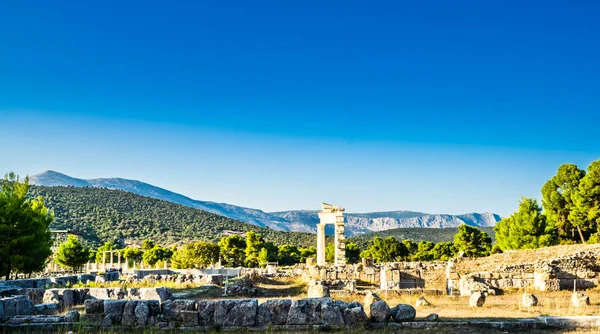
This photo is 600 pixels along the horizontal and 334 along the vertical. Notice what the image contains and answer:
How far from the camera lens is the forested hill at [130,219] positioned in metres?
91.3

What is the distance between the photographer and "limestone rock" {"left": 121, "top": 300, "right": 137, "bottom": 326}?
1369 centimetres

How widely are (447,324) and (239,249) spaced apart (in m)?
56.4

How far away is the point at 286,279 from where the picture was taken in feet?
117

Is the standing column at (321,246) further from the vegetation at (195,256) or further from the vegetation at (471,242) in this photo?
the vegetation at (471,242)

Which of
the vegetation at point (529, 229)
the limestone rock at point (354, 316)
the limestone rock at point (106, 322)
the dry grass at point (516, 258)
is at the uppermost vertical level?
the vegetation at point (529, 229)

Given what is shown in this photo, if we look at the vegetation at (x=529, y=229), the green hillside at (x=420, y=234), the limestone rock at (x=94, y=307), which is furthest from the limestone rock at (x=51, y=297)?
the green hillside at (x=420, y=234)

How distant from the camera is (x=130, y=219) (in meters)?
101

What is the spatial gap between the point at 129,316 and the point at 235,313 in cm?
273

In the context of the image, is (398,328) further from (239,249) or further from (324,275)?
(239,249)

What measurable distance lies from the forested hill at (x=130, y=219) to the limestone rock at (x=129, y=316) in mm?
75672

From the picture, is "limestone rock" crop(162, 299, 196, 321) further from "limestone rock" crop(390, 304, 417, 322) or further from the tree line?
the tree line

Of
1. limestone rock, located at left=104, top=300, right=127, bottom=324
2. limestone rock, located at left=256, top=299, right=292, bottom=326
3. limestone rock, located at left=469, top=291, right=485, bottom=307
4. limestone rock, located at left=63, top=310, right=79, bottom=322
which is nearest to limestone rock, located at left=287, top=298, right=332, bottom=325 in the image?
limestone rock, located at left=256, top=299, right=292, bottom=326

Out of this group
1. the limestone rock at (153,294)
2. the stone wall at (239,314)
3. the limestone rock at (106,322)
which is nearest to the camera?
the stone wall at (239,314)

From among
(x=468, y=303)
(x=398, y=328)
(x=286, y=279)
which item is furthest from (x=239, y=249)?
(x=398, y=328)
